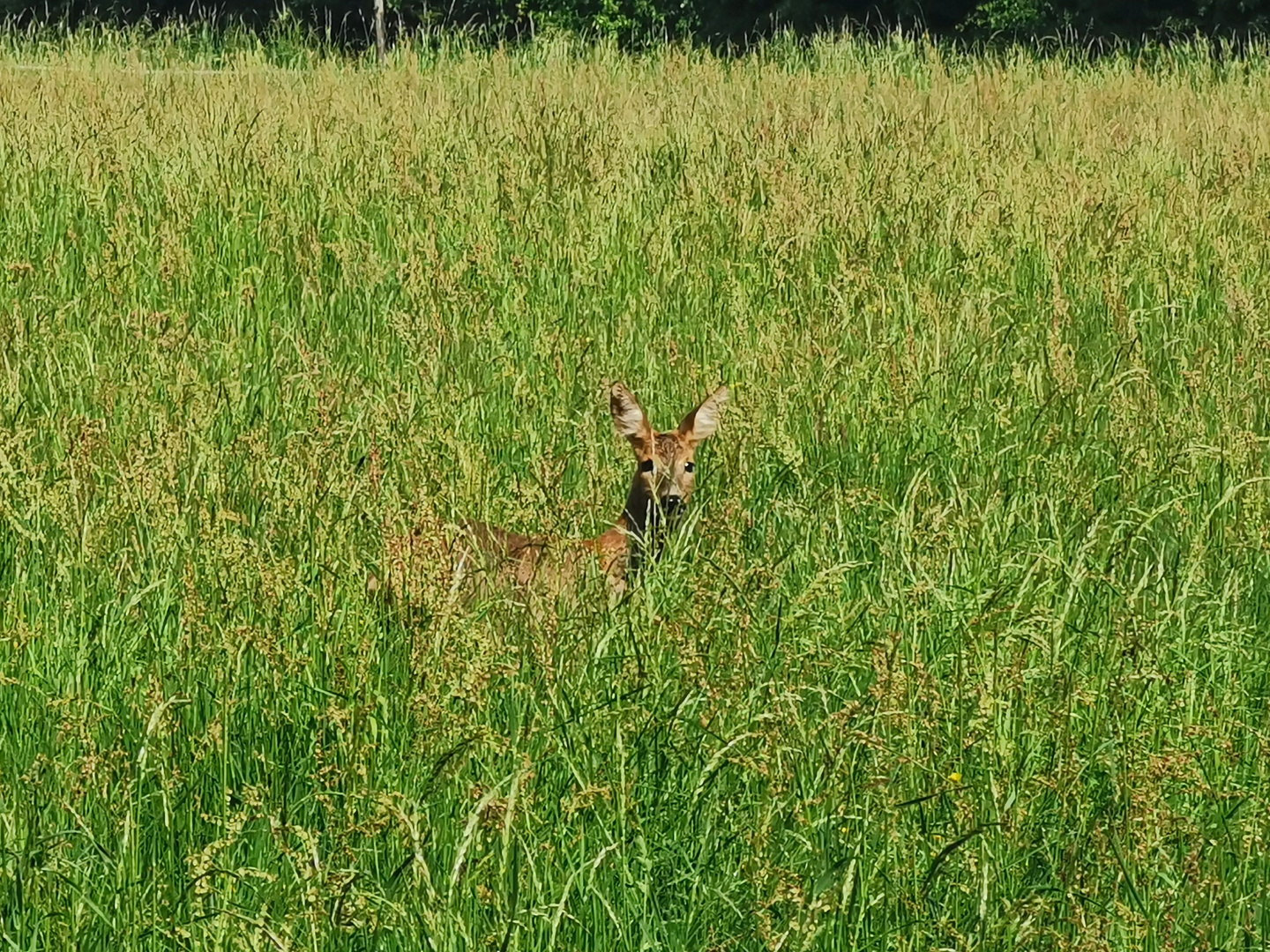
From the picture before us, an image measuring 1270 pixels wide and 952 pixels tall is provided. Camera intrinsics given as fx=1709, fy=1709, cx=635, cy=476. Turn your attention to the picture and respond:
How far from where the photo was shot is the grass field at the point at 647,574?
2465 millimetres

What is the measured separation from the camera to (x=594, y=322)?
228 inches

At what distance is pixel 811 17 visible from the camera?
2186 centimetres

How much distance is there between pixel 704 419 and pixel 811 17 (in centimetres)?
1844

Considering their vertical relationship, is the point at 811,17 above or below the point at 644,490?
above

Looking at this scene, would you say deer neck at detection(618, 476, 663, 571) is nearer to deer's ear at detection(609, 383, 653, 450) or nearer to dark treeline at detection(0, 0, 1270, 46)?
deer's ear at detection(609, 383, 653, 450)

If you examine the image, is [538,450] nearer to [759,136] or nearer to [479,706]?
[479,706]

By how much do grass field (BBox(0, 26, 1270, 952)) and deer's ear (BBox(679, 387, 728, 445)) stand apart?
0.21 ft

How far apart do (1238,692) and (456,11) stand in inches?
1032

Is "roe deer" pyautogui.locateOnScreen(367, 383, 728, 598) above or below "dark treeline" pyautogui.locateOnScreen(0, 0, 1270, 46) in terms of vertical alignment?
below

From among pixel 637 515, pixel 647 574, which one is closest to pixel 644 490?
pixel 637 515

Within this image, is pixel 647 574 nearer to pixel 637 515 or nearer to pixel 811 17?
pixel 637 515

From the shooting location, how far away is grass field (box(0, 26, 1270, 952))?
8.09 ft

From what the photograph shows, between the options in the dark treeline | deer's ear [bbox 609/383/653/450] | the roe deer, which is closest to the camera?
the roe deer

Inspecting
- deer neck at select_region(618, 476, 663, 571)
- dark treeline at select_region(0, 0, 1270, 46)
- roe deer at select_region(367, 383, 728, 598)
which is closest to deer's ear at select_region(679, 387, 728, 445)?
roe deer at select_region(367, 383, 728, 598)
